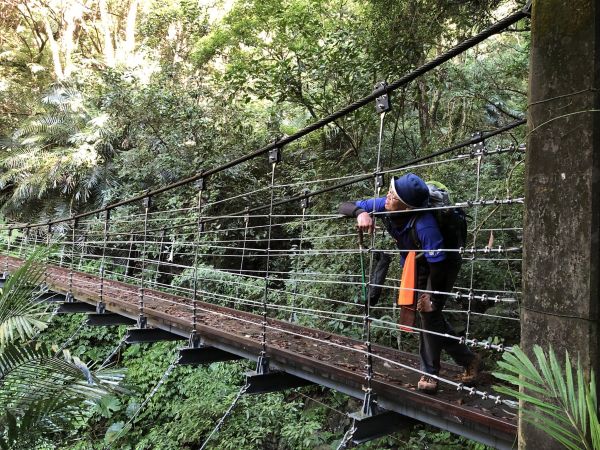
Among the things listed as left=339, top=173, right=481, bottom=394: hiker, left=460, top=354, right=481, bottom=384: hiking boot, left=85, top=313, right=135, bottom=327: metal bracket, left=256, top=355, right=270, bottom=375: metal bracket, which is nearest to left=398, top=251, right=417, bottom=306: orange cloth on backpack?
left=339, top=173, right=481, bottom=394: hiker

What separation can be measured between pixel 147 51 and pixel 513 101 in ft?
18.7

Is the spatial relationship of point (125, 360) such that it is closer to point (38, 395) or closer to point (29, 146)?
point (38, 395)

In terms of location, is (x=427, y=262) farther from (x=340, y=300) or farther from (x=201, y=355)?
(x=340, y=300)

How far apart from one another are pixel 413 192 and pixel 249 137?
190 inches

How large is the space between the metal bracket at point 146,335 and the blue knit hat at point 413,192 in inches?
74.2

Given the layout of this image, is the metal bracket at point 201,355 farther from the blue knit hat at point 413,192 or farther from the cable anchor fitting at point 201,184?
the blue knit hat at point 413,192

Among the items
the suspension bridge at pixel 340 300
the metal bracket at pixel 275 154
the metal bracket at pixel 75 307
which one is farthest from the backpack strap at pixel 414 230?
the metal bracket at pixel 75 307

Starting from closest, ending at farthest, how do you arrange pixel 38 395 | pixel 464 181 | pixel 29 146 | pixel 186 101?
pixel 38 395, pixel 464 181, pixel 186 101, pixel 29 146

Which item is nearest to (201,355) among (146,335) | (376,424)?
(146,335)

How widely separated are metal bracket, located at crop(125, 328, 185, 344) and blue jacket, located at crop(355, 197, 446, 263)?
5.71 feet

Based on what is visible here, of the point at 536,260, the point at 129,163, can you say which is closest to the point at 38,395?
the point at 536,260

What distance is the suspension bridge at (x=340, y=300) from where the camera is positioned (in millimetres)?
1513

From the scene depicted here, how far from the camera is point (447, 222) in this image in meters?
1.70

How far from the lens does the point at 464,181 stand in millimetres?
3816
